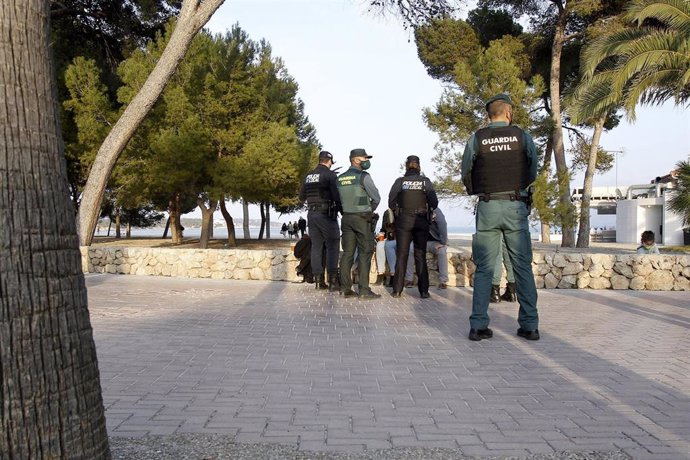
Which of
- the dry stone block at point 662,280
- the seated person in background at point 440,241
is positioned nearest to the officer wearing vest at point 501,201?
the seated person in background at point 440,241

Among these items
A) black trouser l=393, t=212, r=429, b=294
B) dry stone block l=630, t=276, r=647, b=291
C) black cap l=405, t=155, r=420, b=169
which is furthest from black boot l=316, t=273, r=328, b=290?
dry stone block l=630, t=276, r=647, b=291

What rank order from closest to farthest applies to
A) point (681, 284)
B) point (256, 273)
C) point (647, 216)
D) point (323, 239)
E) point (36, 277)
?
point (36, 277)
point (323, 239)
point (681, 284)
point (256, 273)
point (647, 216)

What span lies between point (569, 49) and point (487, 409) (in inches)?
927

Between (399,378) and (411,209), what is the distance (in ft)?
13.5

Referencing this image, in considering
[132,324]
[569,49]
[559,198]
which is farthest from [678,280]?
[569,49]

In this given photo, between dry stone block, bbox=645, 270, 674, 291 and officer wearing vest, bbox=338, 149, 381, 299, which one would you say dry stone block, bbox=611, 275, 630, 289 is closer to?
dry stone block, bbox=645, 270, 674, 291

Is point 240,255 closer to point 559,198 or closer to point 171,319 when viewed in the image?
point 171,319

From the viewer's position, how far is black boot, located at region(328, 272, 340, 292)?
8.80m

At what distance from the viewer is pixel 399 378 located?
12.8 feet

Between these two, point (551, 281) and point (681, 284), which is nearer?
point (681, 284)

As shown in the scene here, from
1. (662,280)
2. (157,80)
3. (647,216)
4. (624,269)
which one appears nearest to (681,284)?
(662,280)

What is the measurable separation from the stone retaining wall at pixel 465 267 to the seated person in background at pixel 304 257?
0.63 m

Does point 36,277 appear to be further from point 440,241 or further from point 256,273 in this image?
point 256,273

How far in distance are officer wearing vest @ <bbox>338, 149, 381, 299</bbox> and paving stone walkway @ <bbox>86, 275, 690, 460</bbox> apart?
34.6 inches
